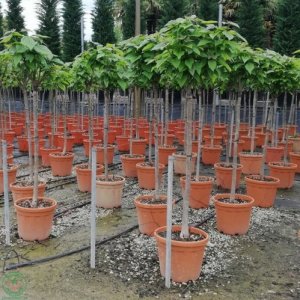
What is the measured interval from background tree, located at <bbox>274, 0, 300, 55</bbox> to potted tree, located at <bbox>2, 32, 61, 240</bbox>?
1571cm

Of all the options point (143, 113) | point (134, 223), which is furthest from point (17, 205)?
point (143, 113)

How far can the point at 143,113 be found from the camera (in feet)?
58.4

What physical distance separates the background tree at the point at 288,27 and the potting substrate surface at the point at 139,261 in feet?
45.9

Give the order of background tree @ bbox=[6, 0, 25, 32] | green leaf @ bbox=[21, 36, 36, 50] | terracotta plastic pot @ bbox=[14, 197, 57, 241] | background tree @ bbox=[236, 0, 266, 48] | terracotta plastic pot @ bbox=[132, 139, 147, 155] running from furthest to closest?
background tree @ bbox=[6, 0, 25, 32] → background tree @ bbox=[236, 0, 266, 48] → terracotta plastic pot @ bbox=[132, 139, 147, 155] → terracotta plastic pot @ bbox=[14, 197, 57, 241] → green leaf @ bbox=[21, 36, 36, 50]

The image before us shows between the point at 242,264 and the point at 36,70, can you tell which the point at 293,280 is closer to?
the point at 242,264

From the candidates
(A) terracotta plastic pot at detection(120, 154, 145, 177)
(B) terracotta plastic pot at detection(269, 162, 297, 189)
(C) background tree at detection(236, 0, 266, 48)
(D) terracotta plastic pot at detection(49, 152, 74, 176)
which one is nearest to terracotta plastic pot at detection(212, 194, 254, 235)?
(B) terracotta plastic pot at detection(269, 162, 297, 189)

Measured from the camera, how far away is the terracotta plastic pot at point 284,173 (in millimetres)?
7199

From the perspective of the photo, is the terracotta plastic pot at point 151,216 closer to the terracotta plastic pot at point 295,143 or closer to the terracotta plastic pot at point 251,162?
the terracotta plastic pot at point 251,162

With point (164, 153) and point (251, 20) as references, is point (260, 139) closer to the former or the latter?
point (164, 153)

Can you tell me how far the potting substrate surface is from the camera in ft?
11.7

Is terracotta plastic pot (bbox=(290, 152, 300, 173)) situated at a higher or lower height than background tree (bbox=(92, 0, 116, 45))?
lower

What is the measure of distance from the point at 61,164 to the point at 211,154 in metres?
3.24

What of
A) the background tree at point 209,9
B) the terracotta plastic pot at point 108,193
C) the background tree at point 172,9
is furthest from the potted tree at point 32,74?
the background tree at point 172,9

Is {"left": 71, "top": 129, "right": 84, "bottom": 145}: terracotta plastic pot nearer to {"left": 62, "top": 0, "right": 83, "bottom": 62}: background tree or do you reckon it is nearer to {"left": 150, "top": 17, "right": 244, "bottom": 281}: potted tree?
{"left": 150, "top": 17, "right": 244, "bottom": 281}: potted tree
